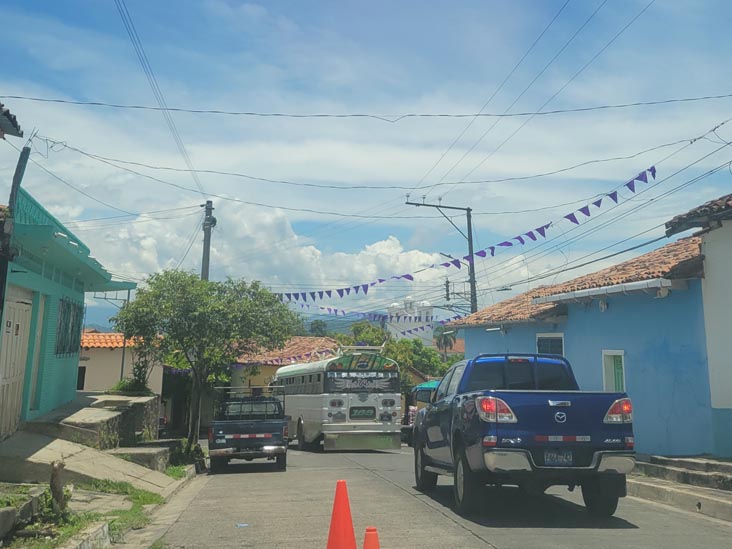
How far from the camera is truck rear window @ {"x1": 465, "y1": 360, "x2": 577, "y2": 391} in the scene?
10438 mm

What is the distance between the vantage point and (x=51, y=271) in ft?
58.3

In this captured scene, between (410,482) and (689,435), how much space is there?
593cm

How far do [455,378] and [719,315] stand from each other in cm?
651

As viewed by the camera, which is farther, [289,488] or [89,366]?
[89,366]

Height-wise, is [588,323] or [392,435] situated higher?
[588,323]

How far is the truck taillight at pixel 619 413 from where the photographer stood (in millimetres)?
9148

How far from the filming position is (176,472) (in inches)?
632

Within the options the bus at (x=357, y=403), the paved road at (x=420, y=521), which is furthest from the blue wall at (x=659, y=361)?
the bus at (x=357, y=403)

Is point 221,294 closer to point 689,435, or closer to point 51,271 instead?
point 51,271

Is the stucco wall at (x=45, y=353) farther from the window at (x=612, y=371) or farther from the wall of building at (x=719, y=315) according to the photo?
the window at (x=612, y=371)

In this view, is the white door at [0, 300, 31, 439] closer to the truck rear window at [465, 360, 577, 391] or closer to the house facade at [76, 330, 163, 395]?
the truck rear window at [465, 360, 577, 391]

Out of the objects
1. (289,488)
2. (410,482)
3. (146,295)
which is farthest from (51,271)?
(410,482)

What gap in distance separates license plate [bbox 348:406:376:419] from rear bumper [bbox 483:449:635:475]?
16112 mm

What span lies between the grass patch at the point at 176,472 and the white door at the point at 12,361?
327 centimetres
